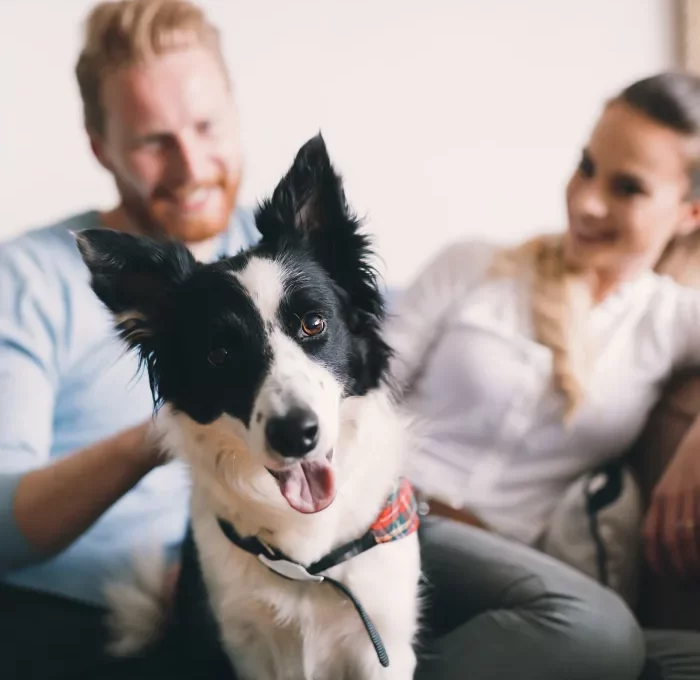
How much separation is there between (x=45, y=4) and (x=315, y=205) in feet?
5.57

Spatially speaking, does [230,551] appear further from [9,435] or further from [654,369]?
[654,369]

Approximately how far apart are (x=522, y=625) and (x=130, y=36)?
1471mm

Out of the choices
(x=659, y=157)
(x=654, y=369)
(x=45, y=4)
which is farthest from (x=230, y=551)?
(x=45, y=4)

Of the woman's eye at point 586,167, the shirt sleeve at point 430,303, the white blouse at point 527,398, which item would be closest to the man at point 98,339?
the shirt sleeve at point 430,303

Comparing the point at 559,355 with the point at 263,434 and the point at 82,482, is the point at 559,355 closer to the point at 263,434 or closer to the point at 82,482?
the point at 263,434

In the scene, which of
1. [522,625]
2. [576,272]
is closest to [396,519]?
[522,625]

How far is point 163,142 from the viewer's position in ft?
4.89

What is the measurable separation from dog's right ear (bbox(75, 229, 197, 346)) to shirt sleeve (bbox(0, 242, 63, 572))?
0.40m

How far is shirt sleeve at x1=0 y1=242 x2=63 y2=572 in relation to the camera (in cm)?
129

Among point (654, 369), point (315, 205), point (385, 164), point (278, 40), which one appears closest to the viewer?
point (315, 205)

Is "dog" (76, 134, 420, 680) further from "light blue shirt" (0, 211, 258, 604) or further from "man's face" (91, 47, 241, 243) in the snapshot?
"man's face" (91, 47, 241, 243)

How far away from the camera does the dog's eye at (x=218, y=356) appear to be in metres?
1.04

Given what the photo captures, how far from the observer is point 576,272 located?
1689mm

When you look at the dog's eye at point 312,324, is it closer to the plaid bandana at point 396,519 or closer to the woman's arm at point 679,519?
the plaid bandana at point 396,519
